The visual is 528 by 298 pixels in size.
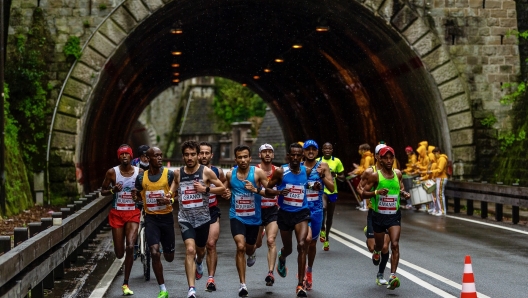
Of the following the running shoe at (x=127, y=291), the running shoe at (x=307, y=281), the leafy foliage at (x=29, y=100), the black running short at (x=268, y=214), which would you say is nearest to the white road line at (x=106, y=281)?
the running shoe at (x=127, y=291)

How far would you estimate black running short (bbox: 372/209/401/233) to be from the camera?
41.4ft

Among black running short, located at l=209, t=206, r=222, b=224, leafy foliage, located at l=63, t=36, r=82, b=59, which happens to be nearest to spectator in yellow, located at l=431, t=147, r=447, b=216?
leafy foliage, located at l=63, t=36, r=82, b=59

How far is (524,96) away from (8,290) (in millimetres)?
20821

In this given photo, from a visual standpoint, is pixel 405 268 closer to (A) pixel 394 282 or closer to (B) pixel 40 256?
(A) pixel 394 282

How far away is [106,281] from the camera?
1314cm

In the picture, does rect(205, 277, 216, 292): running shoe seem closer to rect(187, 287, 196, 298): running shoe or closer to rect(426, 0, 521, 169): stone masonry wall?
rect(187, 287, 196, 298): running shoe

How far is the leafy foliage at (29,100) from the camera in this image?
80.5 feet

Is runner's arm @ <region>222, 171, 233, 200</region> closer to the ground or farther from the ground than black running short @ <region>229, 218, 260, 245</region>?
farther from the ground

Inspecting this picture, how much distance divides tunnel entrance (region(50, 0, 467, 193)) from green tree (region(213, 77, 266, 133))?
47.8 metres

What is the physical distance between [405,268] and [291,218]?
8.19 feet

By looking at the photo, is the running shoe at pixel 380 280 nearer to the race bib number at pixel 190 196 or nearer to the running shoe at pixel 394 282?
the running shoe at pixel 394 282

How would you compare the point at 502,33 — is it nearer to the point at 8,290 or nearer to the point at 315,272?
the point at 315,272

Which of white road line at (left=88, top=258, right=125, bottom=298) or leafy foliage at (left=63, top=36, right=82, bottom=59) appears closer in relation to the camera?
white road line at (left=88, top=258, right=125, bottom=298)

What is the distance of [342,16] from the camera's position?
27109 mm
